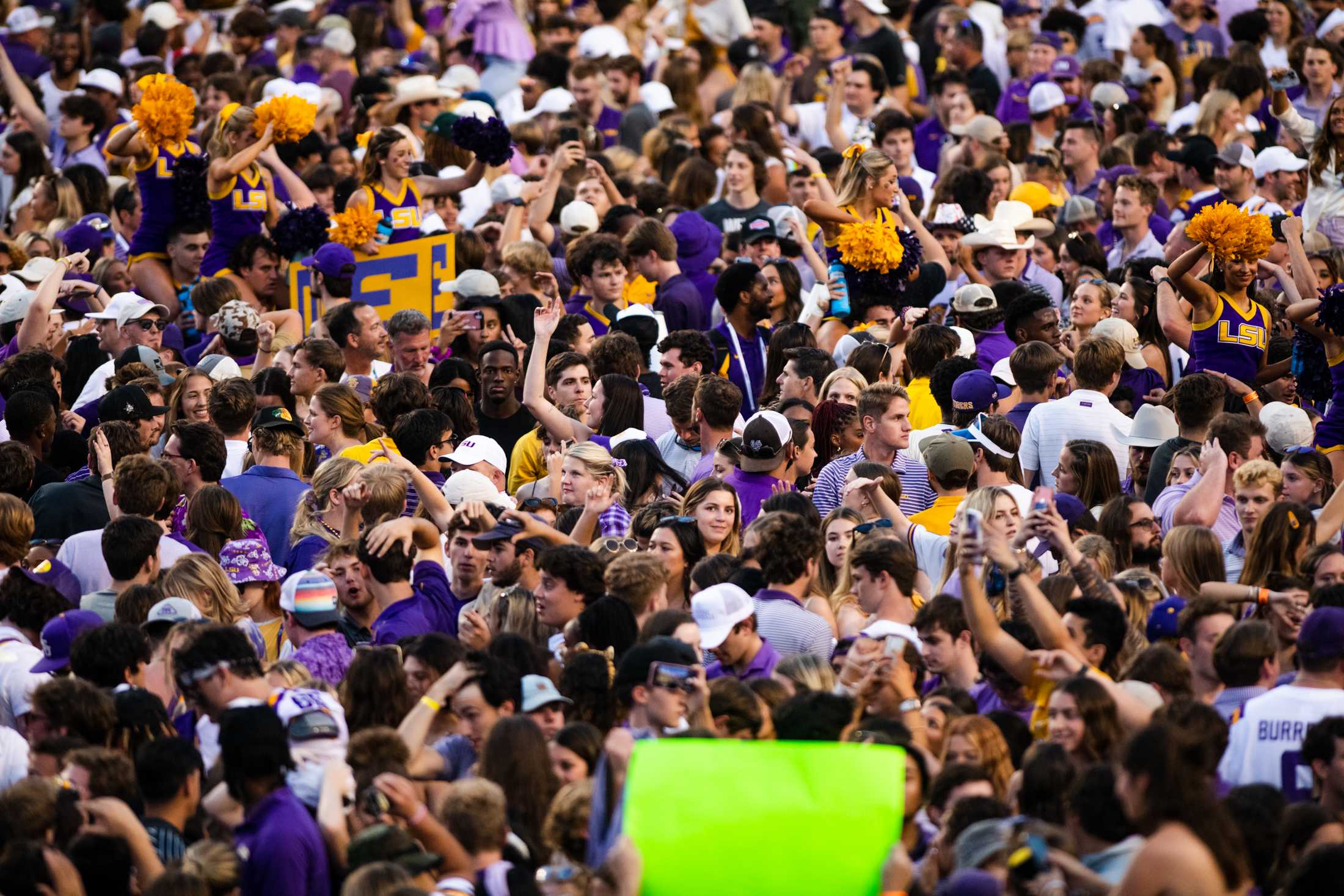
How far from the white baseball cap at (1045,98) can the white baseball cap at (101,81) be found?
7.39m

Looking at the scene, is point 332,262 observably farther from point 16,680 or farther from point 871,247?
point 16,680

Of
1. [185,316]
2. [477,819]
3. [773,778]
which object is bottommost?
[185,316]

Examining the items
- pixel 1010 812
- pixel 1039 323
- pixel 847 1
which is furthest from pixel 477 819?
pixel 847 1

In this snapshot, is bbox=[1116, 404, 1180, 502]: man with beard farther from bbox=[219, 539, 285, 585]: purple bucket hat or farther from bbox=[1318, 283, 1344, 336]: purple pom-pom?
bbox=[219, 539, 285, 585]: purple bucket hat

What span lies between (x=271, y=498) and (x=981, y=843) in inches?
186

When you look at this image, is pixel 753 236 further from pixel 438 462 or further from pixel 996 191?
pixel 438 462

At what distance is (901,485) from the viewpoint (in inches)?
347

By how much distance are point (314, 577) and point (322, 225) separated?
5.31 meters

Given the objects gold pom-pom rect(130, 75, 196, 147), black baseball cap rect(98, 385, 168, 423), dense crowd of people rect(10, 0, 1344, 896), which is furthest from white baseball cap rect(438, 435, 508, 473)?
gold pom-pom rect(130, 75, 196, 147)

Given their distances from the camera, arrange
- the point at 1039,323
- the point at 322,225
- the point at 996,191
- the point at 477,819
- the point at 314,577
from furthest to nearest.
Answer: the point at 996,191
the point at 322,225
the point at 1039,323
the point at 314,577
the point at 477,819

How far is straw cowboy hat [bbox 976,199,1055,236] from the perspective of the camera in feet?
39.7

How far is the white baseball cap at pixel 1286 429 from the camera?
8.97 m

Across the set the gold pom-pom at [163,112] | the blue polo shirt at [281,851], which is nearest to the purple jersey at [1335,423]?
the blue polo shirt at [281,851]

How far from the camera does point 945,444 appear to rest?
8.37 meters
